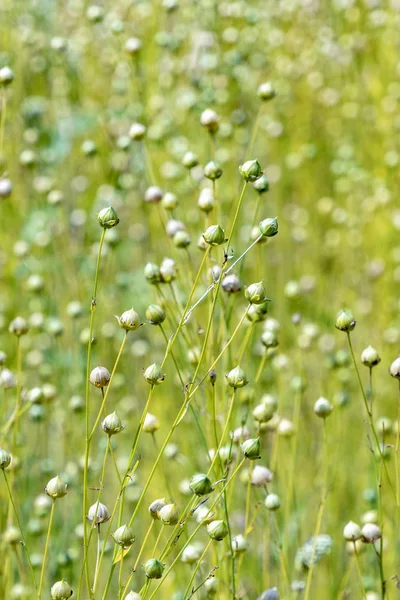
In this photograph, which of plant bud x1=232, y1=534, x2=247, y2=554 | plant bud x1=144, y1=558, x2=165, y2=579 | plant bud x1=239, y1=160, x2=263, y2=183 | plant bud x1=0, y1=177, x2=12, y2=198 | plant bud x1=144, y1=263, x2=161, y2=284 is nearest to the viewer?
plant bud x1=144, y1=558, x2=165, y2=579

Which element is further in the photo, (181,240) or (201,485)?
(181,240)

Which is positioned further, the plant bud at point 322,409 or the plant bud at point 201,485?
the plant bud at point 322,409

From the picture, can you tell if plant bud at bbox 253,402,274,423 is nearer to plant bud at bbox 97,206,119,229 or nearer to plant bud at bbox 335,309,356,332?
plant bud at bbox 335,309,356,332

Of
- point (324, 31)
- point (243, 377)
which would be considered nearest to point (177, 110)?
point (324, 31)

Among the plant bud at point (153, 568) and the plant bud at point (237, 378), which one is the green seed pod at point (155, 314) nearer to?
the plant bud at point (237, 378)

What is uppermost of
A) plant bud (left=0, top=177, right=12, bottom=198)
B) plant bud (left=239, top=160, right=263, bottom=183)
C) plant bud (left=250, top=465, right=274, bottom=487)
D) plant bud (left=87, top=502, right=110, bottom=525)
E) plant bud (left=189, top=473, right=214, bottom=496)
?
plant bud (left=0, top=177, right=12, bottom=198)

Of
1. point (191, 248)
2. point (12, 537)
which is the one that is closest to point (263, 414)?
point (12, 537)

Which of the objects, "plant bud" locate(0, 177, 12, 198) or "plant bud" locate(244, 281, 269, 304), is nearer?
"plant bud" locate(244, 281, 269, 304)

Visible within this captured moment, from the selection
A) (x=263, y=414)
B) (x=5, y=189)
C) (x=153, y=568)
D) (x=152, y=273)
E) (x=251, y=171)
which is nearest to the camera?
(x=153, y=568)

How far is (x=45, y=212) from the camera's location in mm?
2121

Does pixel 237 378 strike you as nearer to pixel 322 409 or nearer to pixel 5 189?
pixel 322 409

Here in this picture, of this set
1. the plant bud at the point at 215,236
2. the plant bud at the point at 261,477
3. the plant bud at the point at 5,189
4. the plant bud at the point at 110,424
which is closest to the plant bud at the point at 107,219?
the plant bud at the point at 215,236

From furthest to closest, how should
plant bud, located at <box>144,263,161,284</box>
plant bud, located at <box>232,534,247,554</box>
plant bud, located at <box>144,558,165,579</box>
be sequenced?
plant bud, located at <box>144,263,161,284</box> < plant bud, located at <box>232,534,247,554</box> < plant bud, located at <box>144,558,165,579</box>

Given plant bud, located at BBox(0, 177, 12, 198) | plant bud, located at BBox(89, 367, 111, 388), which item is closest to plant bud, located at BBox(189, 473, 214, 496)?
plant bud, located at BBox(89, 367, 111, 388)
